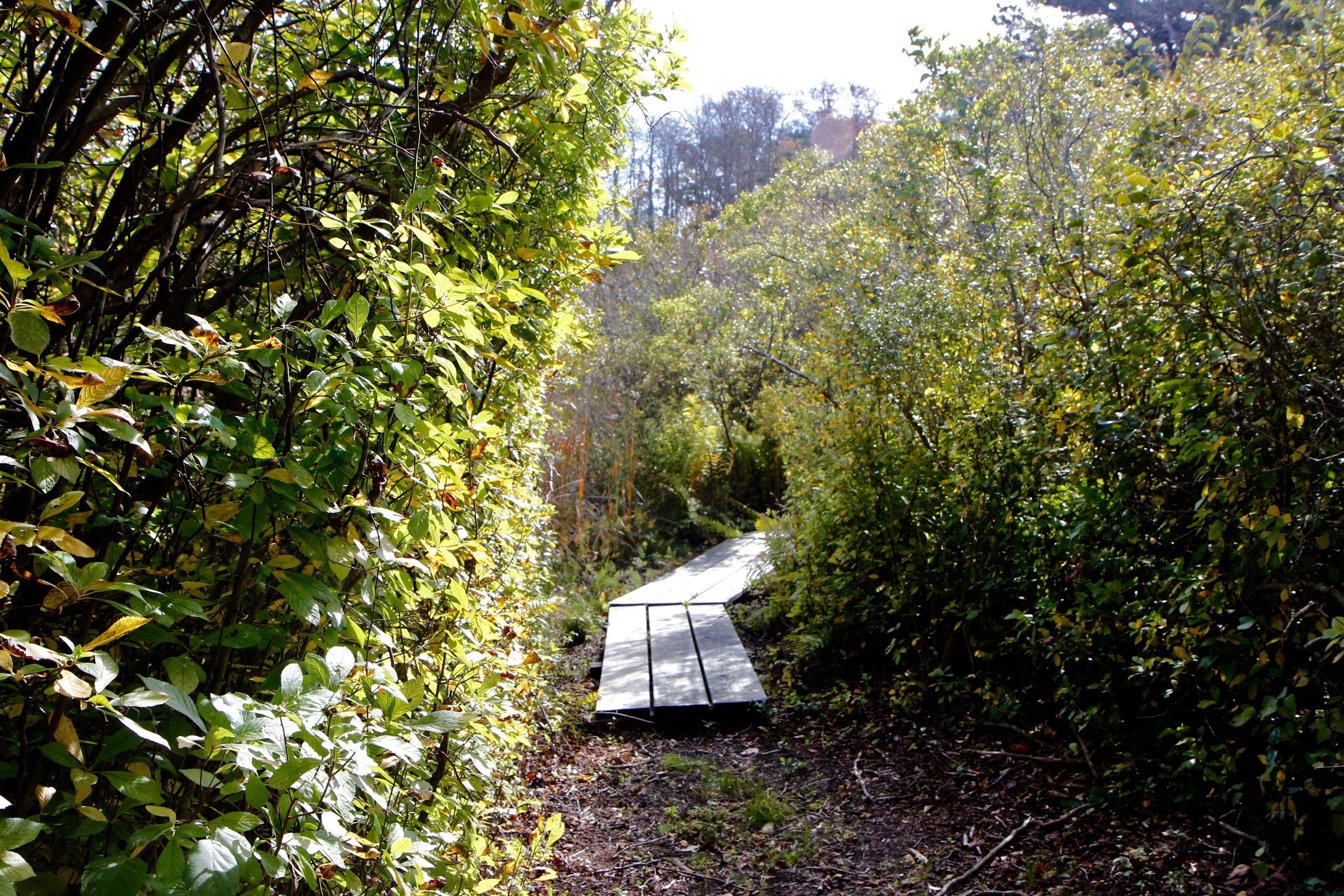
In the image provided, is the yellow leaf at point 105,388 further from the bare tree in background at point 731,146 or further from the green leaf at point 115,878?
the bare tree in background at point 731,146

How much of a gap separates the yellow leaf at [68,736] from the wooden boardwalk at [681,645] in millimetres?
3661

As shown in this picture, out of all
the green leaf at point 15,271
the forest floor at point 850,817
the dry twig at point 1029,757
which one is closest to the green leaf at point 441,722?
the green leaf at point 15,271

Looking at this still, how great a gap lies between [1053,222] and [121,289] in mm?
3842

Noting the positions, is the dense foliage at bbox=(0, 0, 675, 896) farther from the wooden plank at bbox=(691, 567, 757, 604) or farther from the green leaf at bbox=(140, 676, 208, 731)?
the wooden plank at bbox=(691, 567, 757, 604)

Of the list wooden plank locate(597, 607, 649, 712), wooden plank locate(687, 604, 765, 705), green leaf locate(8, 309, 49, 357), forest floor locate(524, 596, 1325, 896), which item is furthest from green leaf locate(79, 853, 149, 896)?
wooden plank locate(687, 604, 765, 705)

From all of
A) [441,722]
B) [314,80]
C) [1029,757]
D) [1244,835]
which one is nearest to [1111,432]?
[1244,835]

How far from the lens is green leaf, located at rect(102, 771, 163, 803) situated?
99 centimetres

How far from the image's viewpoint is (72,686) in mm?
889

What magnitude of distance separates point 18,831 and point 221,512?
481 millimetres

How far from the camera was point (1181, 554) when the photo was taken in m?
2.78

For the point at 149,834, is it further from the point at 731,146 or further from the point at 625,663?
the point at 731,146

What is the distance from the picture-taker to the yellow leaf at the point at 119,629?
3.14 ft

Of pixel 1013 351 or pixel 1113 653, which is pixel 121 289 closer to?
pixel 1113 653

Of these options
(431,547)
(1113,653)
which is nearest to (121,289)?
(431,547)
